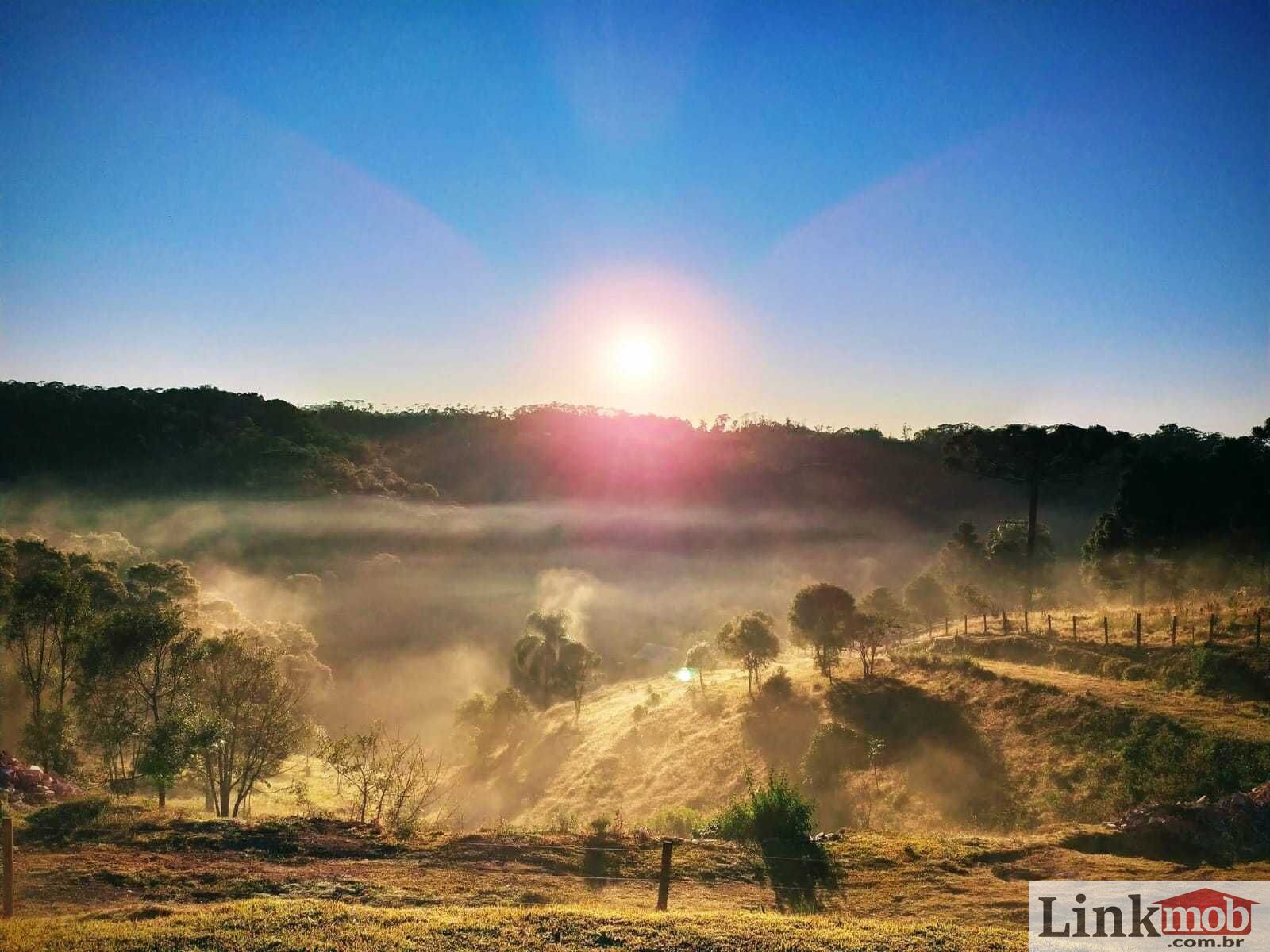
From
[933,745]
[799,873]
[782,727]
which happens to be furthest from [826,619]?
[799,873]

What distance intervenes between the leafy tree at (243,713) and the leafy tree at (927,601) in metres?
48.2

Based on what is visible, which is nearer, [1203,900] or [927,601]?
[1203,900]

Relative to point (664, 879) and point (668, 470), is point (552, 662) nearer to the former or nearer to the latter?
point (664, 879)

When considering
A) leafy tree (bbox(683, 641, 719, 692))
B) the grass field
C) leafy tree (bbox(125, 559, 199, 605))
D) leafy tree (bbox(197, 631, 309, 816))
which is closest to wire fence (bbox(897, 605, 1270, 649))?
the grass field

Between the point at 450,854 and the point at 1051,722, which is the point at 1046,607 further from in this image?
the point at 450,854

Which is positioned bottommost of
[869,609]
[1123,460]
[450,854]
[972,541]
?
[450,854]

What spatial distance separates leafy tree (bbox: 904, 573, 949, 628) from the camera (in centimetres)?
6047

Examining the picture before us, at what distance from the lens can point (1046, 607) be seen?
57031 millimetres

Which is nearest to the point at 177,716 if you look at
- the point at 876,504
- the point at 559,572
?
the point at 559,572

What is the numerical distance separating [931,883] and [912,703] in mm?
20813

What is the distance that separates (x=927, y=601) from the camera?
6066cm
